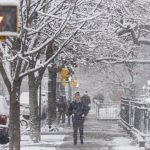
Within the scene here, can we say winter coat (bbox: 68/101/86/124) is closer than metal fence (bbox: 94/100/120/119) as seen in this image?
Yes

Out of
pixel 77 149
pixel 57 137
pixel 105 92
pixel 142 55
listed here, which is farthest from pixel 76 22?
pixel 105 92

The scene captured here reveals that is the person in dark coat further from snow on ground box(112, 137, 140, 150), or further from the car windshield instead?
the car windshield

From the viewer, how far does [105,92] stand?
262 ft

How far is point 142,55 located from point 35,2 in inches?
939

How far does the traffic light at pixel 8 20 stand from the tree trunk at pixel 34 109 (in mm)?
10807

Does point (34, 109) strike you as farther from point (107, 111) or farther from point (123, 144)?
point (107, 111)

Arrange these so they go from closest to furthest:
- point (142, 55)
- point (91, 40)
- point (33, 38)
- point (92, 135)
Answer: point (33, 38)
point (91, 40)
point (92, 135)
point (142, 55)

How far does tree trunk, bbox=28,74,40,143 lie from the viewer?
71.7 ft

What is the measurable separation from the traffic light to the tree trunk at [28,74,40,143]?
10807mm

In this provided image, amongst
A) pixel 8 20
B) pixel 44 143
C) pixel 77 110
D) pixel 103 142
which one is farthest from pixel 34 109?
pixel 8 20

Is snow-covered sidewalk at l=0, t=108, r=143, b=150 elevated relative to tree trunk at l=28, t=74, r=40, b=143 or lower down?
lower down

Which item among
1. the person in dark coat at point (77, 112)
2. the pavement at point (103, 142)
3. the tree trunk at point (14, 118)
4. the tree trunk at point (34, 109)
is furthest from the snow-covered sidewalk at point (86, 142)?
the tree trunk at point (14, 118)

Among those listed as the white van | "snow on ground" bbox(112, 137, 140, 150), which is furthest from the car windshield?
the white van

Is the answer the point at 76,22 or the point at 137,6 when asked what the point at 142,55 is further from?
the point at 76,22
